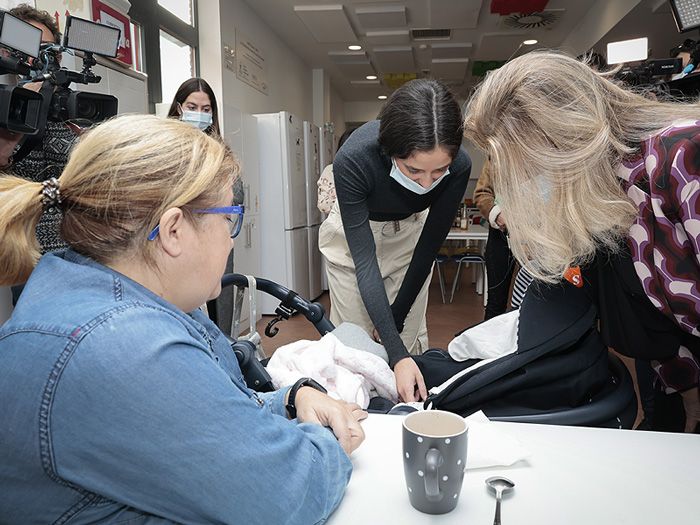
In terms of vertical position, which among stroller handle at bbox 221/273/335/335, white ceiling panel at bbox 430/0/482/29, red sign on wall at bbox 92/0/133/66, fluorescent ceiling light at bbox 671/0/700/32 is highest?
white ceiling panel at bbox 430/0/482/29

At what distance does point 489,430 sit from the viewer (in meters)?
0.81

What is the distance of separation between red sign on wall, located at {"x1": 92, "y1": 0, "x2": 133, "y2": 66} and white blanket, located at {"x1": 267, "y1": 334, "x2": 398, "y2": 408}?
1866mm

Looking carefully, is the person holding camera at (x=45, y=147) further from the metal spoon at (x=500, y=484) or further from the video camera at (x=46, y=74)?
the metal spoon at (x=500, y=484)

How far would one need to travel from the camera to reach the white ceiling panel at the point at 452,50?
19.0 feet

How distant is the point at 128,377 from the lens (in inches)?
18.9

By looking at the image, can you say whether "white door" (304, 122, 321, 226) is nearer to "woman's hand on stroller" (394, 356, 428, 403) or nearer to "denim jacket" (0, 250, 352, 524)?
"woman's hand on stroller" (394, 356, 428, 403)

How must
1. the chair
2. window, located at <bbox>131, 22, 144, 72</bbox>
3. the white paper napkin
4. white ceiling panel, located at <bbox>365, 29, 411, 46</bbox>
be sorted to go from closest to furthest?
the white paper napkin → window, located at <bbox>131, 22, 144, 72</bbox> → the chair → white ceiling panel, located at <bbox>365, 29, 411, 46</bbox>

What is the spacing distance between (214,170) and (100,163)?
0.13 meters

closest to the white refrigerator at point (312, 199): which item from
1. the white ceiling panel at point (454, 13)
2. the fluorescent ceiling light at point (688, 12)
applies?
the white ceiling panel at point (454, 13)

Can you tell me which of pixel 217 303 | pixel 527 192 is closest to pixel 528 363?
pixel 527 192

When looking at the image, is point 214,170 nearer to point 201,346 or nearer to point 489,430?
point 201,346

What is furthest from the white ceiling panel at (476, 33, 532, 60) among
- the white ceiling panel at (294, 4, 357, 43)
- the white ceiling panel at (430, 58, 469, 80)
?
the white ceiling panel at (294, 4, 357, 43)

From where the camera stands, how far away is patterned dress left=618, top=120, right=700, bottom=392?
0.77 metres

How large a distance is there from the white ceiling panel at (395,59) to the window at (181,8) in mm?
2487
